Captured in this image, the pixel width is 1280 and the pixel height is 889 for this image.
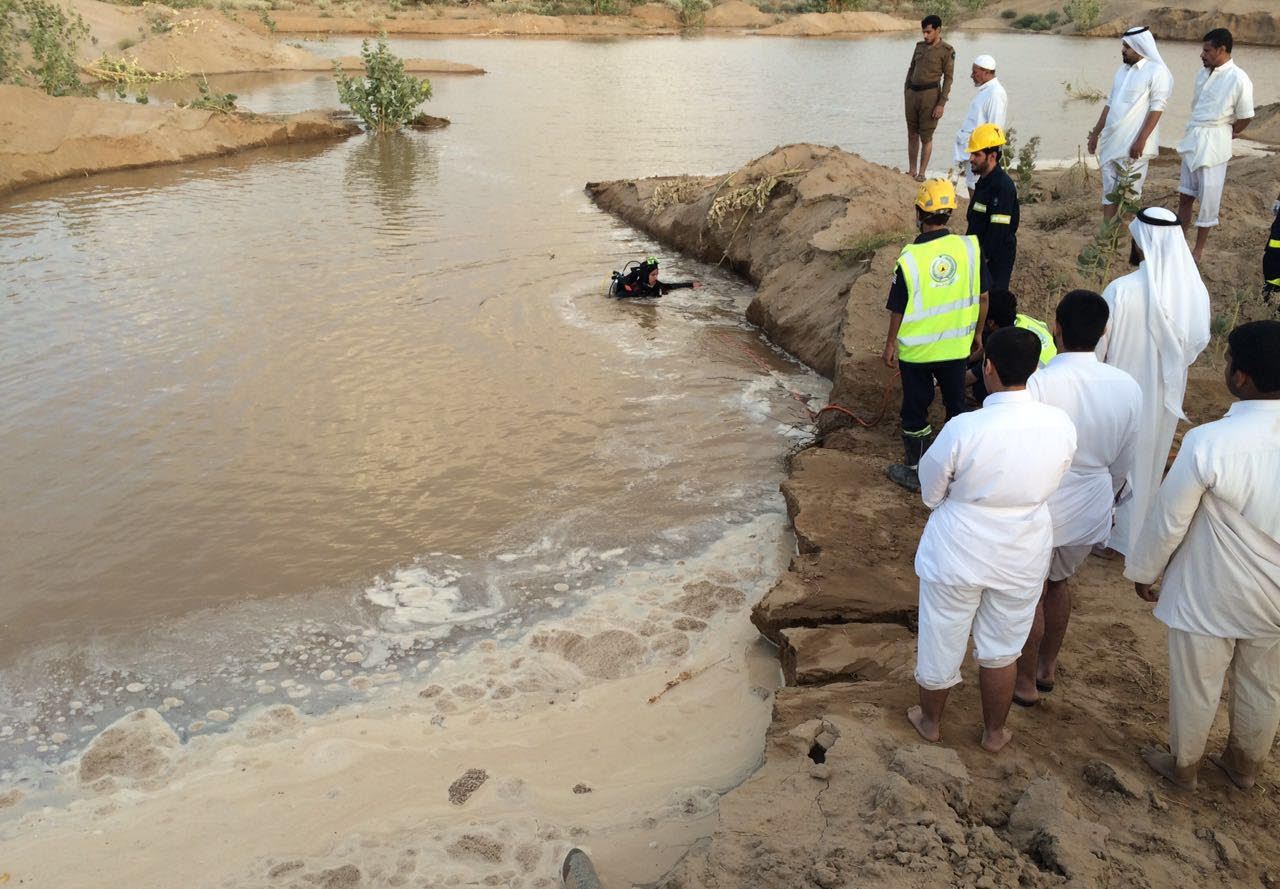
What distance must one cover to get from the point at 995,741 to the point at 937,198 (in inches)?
121

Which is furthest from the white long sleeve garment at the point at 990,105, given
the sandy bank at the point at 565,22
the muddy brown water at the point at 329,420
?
the sandy bank at the point at 565,22

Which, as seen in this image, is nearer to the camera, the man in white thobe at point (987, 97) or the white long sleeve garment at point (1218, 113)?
the white long sleeve garment at point (1218, 113)

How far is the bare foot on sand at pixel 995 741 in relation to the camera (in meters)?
3.64

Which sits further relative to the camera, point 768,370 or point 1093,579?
point 768,370

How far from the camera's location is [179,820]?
13.3 feet

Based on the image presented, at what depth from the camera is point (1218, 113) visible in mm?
8125

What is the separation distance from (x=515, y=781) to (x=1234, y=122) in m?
8.09

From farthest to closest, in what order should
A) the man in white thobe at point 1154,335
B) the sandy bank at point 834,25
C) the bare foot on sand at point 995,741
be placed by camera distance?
the sandy bank at point 834,25
the man in white thobe at point 1154,335
the bare foot on sand at point 995,741

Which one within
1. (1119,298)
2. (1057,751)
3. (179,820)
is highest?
(1119,298)

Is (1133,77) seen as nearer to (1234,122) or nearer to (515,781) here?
(1234,122)

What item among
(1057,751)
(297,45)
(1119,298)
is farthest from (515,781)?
(297,45)

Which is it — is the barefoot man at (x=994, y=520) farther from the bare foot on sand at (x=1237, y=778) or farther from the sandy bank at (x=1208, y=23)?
the sandy bank at (x=1208, y=23)

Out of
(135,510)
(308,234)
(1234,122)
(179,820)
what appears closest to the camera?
(179,820)

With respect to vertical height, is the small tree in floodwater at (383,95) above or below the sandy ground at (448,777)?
above
